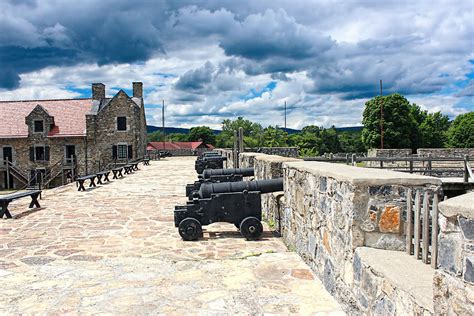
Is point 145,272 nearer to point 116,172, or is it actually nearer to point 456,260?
→ point 456,260

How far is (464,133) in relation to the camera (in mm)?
49469

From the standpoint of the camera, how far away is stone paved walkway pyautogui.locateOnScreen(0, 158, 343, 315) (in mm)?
3143

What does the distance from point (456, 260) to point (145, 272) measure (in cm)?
318

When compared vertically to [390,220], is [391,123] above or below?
above

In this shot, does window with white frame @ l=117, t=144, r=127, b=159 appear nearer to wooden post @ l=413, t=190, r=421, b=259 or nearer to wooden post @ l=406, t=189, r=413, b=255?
wooden post @ l=406, t=189, r=413, b=255

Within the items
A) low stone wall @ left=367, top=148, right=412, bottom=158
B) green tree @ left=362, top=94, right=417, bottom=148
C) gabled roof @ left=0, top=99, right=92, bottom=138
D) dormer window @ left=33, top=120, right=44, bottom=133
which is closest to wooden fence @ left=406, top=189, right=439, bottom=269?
low stone wall @ left=367, top=148, right=412, bottom=158

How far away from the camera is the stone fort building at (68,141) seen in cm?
3312

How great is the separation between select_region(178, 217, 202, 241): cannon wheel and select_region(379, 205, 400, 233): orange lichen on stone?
3101 mm

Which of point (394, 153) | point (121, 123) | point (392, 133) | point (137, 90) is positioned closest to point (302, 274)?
point (394, 153)

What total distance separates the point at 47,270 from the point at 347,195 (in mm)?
3181

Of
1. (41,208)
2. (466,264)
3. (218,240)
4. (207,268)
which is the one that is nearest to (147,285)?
(207,268)

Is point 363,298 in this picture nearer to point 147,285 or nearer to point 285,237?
point 147,285

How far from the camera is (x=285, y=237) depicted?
16.7 ft

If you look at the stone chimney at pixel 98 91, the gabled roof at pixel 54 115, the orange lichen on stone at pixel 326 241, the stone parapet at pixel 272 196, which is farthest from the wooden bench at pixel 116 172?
the stone chimney at pixel 98 91
